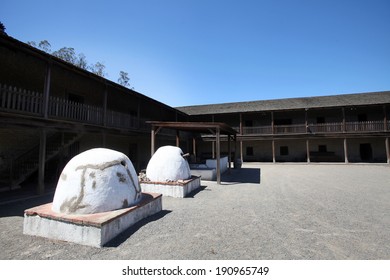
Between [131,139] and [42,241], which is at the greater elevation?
[131,139]

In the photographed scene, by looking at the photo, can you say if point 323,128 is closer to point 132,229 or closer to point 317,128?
point 317,128

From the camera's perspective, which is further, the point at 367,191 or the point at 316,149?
the point at 316,149

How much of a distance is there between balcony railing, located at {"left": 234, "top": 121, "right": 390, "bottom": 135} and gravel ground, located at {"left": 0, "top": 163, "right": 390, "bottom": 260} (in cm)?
1526

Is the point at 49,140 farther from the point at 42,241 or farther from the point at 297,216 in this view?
the point at 297,216

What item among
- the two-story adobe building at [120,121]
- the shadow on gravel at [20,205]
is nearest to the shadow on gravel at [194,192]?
the two-story adobe building at [120,121]

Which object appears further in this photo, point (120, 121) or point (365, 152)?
point (365, 152)

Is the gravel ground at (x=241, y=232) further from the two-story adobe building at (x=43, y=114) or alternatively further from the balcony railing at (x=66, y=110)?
the balcony railing at (x=66, y=110)

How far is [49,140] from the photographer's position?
1156 centimetres

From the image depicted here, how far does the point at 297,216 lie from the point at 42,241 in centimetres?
613

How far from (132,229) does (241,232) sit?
2.49 metres

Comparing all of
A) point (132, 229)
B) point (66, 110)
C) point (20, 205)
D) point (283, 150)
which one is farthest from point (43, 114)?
point (283, 150)

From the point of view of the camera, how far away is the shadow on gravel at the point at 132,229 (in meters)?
4.01

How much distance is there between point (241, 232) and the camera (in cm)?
458

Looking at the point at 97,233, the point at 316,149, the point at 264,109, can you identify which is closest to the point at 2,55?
the point at 97,233
